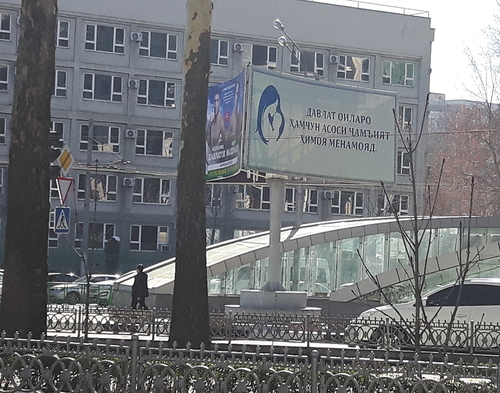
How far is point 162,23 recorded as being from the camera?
170 feet

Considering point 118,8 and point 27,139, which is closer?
point 27,139

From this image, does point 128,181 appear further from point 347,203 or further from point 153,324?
point 153,324

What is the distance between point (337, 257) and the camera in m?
31.4

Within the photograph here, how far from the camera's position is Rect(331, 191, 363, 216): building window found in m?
56.0

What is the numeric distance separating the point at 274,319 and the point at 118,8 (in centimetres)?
3316

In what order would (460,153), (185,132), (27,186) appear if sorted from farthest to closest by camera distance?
(460,153) < (185,132) < (27,186)

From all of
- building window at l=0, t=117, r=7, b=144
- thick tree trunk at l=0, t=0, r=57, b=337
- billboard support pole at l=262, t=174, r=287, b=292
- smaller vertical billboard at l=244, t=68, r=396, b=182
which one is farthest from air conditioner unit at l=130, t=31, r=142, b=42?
thick tree trunk at l=0, t=0, r=57, b=337

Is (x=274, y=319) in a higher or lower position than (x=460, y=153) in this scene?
lower

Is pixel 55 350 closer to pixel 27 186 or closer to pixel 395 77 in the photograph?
pixel 27 186

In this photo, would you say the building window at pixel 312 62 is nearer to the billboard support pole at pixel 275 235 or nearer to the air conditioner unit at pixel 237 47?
the air conditioner unit at pixel 237 47

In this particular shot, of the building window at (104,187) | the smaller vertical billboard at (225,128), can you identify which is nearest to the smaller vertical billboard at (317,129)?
the smaller vertical billboard at (225,128)

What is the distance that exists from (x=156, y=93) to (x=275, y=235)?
88.6 ft

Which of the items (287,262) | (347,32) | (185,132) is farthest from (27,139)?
(347,32)

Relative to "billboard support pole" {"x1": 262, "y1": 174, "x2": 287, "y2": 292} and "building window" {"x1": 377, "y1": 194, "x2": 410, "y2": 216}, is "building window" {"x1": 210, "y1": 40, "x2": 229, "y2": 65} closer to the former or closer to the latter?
"building window" {"x1": 377, "y1": 194, "x2": 410, "y2": 216}
